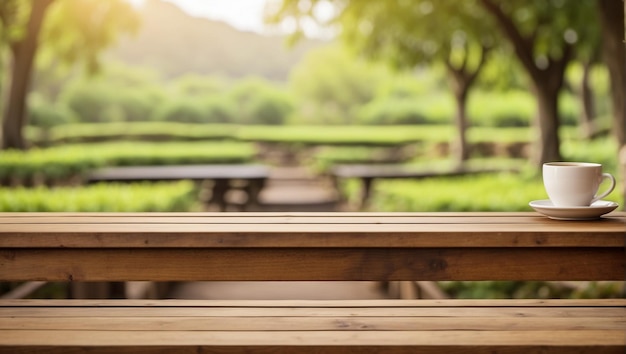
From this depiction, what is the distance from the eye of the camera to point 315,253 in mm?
2168

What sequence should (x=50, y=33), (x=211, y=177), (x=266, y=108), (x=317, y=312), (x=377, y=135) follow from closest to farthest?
(x=317, y=312), (x=211, y=177), (x=50, y=33), (x=377, y=135), (x=266, y=108)

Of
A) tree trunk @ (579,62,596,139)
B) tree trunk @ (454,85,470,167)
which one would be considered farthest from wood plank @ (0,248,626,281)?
tree trunk @ (579,62,596,139)

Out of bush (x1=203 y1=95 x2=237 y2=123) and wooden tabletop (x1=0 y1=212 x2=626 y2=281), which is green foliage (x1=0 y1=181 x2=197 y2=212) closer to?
wooden tabletop (x1=0 y1=212 x2=626 y2=281)

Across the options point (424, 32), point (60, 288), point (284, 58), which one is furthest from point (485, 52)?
point (284, 58)

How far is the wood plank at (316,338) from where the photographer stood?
1.91 m

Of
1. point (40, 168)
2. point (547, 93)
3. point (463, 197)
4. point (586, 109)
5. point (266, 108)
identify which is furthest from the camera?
point (266, 108)

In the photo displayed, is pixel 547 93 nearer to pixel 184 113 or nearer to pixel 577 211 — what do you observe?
pixel 577 211

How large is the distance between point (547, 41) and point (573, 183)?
9.51 m

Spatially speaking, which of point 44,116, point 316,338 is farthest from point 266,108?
point 316,338

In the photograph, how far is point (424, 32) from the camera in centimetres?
1284

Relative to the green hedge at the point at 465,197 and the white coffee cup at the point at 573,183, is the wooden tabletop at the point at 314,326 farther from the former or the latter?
the green hedge at the point at 465,197

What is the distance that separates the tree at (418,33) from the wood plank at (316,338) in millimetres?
7554

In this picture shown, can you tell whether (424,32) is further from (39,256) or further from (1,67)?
(1,67)

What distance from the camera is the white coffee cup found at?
2369 millimetres
